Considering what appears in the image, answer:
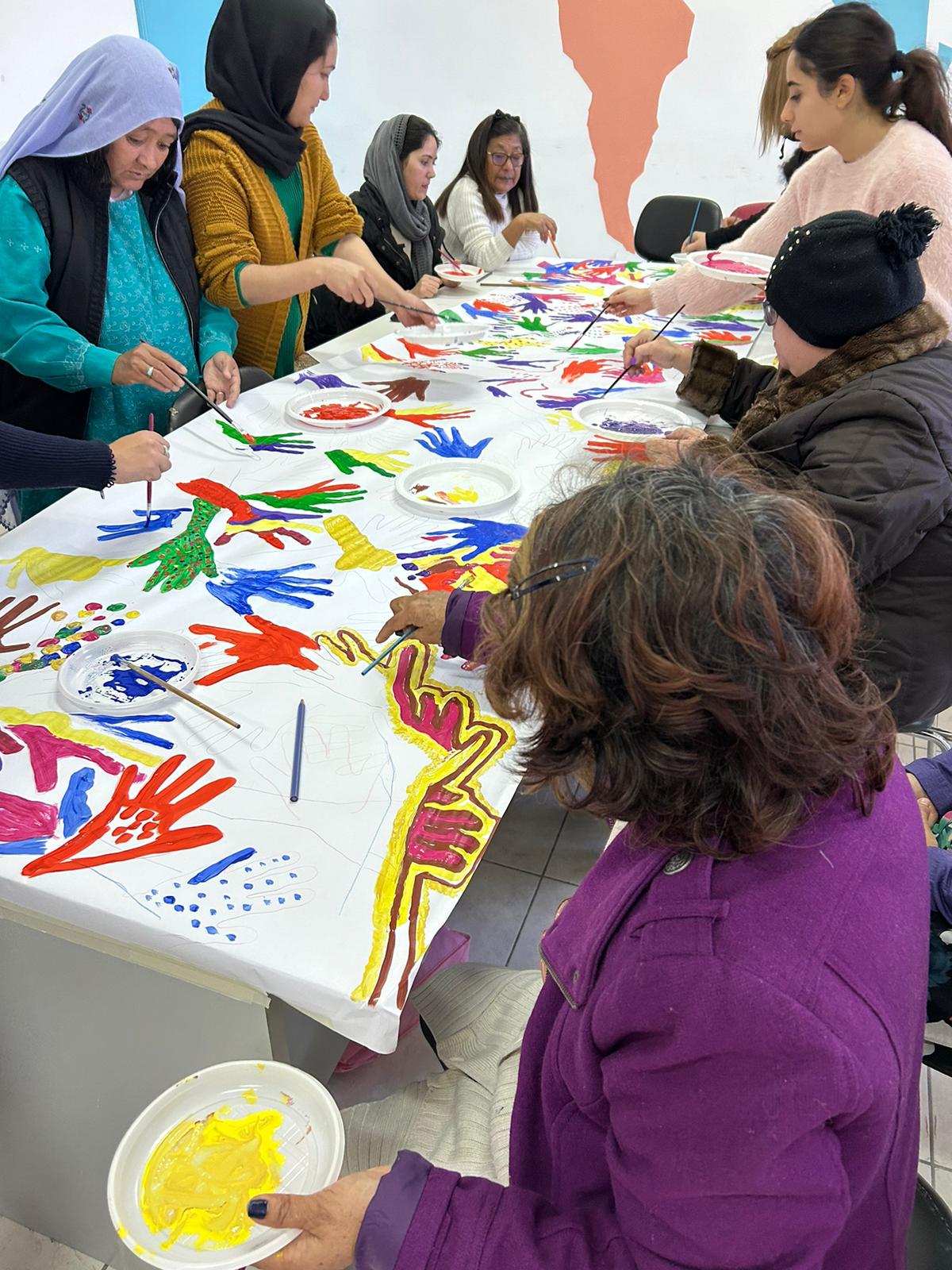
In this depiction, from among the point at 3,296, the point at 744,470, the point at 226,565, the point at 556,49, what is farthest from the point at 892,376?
the point at 556,49

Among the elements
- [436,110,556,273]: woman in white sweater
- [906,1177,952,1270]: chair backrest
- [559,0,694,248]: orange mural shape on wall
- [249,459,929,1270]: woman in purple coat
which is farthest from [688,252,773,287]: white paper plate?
[559,0,694,248]: orange mural shape on wall

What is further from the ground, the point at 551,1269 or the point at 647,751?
the point at 647,751

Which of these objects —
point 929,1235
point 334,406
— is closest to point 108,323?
point 334,406

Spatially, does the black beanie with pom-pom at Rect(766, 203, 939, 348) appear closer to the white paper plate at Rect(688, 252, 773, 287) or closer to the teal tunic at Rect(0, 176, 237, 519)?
the white paper plate at Rect(688, 252, 773, 287)

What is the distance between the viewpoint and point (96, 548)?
4.67 feet

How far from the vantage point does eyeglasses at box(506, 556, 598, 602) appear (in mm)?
575

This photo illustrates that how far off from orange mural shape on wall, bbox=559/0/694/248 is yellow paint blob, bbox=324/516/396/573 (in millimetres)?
4742

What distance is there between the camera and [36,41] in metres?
4.57

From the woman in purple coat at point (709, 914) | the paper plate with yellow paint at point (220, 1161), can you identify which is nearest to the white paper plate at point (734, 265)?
the woman in purple coat at point (709, 914)

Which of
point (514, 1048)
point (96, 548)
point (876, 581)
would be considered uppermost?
point (96, 548)

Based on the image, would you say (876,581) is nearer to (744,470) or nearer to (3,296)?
(744,470)

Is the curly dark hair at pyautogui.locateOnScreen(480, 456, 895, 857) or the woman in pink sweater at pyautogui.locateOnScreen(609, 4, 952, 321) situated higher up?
the woman in pink sweater at pyautogui.locateOnScreen(609, 4, 952, 321)

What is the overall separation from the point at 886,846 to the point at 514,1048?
1.71 feet

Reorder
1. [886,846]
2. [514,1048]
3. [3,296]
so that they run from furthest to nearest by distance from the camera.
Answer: [3,296], [514,1048], [886,846]
